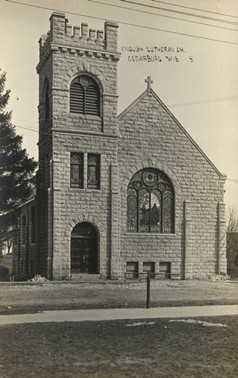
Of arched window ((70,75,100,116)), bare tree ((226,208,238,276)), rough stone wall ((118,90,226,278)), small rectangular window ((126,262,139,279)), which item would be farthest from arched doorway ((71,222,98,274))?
bare tree ((226,208,238,276))

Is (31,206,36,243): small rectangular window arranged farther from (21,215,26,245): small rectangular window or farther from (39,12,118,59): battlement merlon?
(39,12,118,59): battlement merlon

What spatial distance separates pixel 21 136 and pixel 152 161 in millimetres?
8662

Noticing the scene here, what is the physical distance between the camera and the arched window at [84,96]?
3027 cm

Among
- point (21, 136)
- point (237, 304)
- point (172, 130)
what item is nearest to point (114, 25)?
point (172, 130)

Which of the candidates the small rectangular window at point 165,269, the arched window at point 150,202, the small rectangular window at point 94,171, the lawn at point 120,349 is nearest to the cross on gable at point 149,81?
the arched window at point 150,202

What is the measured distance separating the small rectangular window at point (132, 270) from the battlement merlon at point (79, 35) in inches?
472

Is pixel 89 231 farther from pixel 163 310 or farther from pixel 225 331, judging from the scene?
pixel 225 331

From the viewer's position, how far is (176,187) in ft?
107

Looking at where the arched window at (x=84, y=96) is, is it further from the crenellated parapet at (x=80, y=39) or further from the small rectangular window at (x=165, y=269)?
the small rectangular window at (x=165, y=269)

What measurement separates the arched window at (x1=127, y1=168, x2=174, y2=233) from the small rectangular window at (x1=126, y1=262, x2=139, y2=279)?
191 centimetres

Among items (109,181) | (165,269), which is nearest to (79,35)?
(109,181)

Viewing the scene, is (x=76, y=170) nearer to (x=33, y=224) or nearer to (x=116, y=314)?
(x=33, y=224)

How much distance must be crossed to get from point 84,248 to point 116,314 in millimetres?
16842

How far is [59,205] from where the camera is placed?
29359 mm
